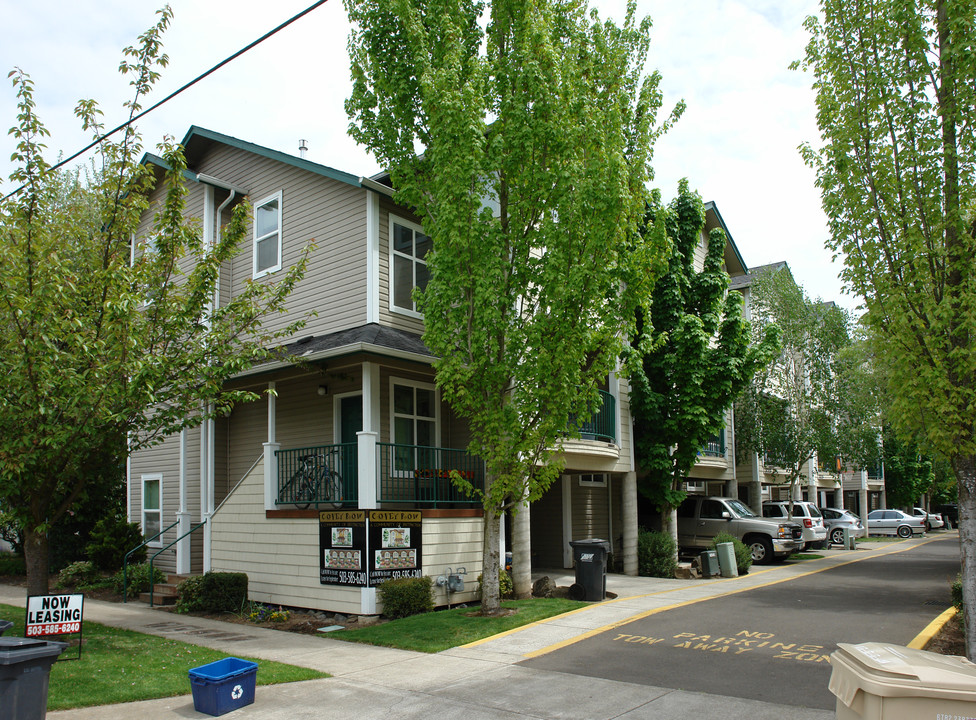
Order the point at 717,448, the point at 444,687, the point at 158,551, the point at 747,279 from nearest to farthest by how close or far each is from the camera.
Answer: the point at 444,687
the point at 158,551
the point at 717,448
the point at 747,279

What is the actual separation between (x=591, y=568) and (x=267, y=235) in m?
10.4

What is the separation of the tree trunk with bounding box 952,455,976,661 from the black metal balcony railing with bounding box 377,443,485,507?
788cm

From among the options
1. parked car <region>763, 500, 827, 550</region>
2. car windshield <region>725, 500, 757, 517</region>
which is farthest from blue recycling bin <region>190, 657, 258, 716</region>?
parked car <region>763, 500, 827, 550</region>

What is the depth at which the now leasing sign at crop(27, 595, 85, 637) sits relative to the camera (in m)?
8.94

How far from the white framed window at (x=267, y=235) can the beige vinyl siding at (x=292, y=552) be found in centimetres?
489

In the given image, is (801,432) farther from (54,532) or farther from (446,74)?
(54,532)

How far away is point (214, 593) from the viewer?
14.4 m

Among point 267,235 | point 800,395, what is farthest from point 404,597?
point 800,395

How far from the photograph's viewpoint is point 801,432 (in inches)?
1112

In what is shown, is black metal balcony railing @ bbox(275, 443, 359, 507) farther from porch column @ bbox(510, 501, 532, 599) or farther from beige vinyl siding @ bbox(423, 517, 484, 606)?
porch column @ bbox(510, 501, 532, 599)

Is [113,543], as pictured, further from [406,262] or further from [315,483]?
[406,262]

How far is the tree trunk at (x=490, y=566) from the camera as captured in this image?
12.4 meters

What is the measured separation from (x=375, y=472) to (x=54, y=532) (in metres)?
11.9

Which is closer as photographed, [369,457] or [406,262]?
[369,457]
